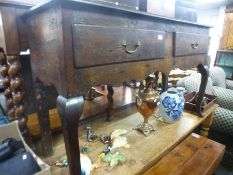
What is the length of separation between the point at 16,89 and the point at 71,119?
0.34 metres

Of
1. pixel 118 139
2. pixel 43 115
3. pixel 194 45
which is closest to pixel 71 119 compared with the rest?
pixel 43 115

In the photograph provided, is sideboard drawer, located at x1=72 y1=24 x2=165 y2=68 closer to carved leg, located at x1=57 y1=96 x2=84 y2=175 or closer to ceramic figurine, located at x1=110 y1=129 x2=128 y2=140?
carved leg, located at x1=57 y1=96 x2=84 y2=175

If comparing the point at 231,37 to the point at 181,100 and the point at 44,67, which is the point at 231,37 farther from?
the point at 44,67

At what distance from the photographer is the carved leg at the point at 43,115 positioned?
743 mm

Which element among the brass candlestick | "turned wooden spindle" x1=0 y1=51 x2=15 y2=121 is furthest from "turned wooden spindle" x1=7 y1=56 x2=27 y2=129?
the brass candlestick

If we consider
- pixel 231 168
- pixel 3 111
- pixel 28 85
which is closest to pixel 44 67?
pixel 28 85

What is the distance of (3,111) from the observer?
3.57ft

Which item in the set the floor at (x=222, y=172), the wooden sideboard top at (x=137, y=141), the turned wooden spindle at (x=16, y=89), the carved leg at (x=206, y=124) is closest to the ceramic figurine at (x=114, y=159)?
the wooden sideboard top at (x=137, y=141)

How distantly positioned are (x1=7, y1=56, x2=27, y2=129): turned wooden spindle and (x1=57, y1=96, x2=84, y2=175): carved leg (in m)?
0.28

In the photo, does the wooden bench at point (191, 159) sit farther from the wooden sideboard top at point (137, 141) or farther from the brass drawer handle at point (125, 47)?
the brass drawer handle at point (125, 47)

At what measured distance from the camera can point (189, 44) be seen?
97 centimetres

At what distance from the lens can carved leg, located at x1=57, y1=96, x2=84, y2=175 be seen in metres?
0.50

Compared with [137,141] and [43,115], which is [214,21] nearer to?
[137,141]

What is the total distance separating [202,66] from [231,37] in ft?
9.27
